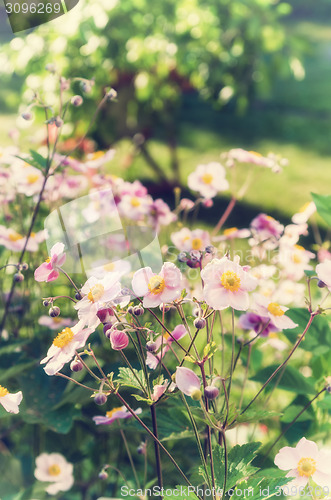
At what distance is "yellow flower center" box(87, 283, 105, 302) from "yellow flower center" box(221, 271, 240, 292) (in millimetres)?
116

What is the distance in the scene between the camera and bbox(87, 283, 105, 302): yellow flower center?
0.54m

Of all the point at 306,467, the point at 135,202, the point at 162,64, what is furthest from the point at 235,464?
the point at 162,64

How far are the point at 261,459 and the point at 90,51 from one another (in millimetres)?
1536

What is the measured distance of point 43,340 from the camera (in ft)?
3.18

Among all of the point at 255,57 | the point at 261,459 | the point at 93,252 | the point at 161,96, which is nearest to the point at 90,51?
the point at 161,96

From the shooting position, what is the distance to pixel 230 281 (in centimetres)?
54

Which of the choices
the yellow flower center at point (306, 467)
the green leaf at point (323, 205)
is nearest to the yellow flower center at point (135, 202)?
the green leaf at point (323, 205)

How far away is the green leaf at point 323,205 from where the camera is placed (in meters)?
0.76

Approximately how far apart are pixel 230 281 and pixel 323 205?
292 millimetres

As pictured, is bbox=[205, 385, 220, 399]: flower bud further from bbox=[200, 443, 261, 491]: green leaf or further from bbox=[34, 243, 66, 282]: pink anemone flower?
bbox=[34, 243, 66, 282]: pink anemone flower

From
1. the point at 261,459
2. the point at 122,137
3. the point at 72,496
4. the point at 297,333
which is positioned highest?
the point at 297,333

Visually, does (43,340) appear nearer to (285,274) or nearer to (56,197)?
(56,197)

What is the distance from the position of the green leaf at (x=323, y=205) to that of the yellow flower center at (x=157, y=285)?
296 millimetres

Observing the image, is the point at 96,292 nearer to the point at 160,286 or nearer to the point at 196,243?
the point at 160,286
